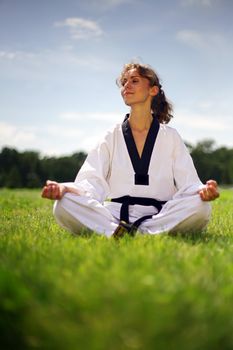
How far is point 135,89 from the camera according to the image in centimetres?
560

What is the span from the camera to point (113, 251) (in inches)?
129

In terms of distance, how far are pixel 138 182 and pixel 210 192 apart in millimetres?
929

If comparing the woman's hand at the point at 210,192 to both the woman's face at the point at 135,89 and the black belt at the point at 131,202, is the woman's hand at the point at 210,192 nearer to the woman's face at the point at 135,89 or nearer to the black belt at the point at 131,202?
the black belt at the point at 131,202

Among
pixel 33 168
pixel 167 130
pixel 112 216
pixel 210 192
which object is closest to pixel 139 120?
pixel 167 130

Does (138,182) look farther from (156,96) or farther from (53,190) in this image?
(156,96)

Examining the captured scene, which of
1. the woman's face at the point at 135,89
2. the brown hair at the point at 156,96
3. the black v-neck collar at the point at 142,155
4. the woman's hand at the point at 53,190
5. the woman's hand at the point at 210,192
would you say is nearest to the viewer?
the woman's hand at the point at 53,190

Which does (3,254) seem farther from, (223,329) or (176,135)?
(176,135)

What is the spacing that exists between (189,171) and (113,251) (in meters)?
2.42

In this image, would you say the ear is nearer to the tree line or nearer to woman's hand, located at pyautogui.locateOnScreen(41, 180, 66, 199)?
woman's hand, located at pyautogui.locateOnScreen(41, 180, 66, 199)

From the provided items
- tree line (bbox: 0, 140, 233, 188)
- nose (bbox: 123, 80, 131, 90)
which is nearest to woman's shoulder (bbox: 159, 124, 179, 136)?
nose (bbox: 123, 80, 131, 90)

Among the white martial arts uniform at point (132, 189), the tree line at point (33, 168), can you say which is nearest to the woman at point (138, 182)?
the white martial arts uniform at point (132, 189)

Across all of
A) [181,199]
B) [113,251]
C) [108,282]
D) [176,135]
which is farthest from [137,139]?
[108,282]

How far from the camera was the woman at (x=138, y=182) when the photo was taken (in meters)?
4.93

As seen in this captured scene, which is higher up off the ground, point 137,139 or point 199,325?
point 137,139
